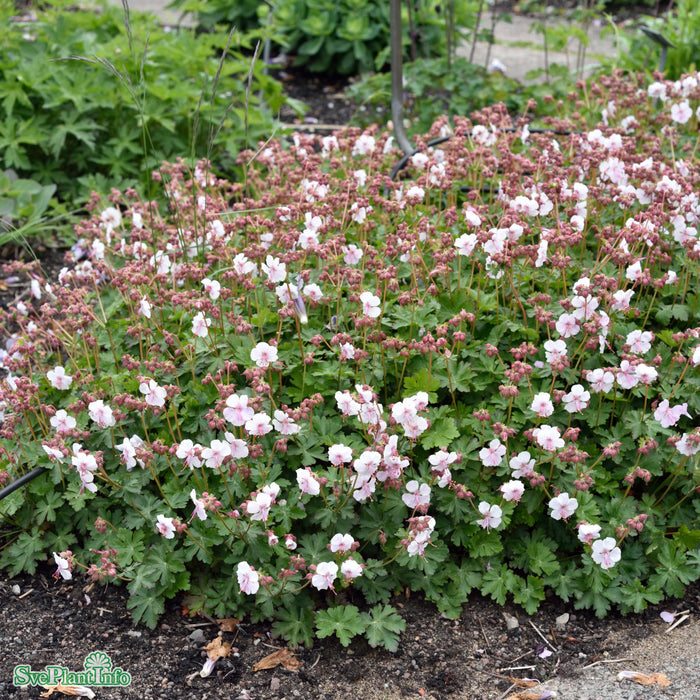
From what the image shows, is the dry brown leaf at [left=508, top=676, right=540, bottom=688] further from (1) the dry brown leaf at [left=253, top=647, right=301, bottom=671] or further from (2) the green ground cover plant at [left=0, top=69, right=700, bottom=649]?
(1) the dry brown leaf at [left=253, top=647, right=301, bottom=671]

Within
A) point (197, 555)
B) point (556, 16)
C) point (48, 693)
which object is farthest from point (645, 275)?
point (556, 16)

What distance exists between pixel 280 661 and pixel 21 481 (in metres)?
1.14

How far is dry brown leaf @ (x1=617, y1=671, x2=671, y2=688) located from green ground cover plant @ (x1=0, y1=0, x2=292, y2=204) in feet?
11.7

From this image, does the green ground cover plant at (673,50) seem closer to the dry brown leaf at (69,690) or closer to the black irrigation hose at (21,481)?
the black irrigation hose at (21,481)

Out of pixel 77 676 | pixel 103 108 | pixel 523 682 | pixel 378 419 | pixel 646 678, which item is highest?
pixel 103 108

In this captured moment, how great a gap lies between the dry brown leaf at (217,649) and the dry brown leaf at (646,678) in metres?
1.25

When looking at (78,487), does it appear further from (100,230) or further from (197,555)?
(100,230)

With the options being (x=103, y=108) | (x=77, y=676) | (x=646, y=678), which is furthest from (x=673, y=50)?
(x=77, y=676)

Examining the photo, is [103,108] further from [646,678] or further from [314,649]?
[646,678]

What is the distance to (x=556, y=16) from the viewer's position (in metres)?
9.48

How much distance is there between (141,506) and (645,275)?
6.50ft

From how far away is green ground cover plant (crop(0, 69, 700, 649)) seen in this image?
8.66 feet

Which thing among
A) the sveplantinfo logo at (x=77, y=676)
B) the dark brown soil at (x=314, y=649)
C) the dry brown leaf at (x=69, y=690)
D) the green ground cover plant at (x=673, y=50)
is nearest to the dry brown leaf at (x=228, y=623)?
the dark brown soil at (x=314, y=649)

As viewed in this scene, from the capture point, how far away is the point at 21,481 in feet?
9.51
